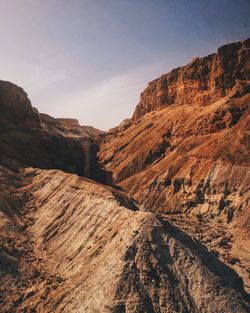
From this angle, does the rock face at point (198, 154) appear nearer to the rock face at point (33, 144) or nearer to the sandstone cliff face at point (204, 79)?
the sandstone cliff face at point (204, 79)

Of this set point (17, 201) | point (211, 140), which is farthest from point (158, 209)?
point (17, 201)

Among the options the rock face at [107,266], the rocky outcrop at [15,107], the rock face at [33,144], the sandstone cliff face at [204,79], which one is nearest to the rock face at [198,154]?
the sandstone cliff face at [204,79]

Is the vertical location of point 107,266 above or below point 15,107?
below

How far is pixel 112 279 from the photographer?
884 inches

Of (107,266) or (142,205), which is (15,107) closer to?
(142,205)

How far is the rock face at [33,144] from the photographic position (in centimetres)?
5981

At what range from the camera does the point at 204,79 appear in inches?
2675

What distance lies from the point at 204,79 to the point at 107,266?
164 ft

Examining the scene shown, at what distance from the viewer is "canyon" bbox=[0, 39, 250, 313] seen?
75.3 ft

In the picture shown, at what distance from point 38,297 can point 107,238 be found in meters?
5.38

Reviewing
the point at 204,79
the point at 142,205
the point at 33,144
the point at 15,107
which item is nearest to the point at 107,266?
the point at 142,205

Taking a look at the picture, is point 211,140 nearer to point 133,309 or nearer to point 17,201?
point 17,201

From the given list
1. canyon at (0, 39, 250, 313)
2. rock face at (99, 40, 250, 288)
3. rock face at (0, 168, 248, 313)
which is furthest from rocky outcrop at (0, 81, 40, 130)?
rock face at (0, 168, 248, 313)

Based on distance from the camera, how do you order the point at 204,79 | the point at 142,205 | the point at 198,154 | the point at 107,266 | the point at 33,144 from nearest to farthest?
the point at 107,266 < the point at 142,205 < the point at 198,154 < the point at 33,144 < the point at 204,79
